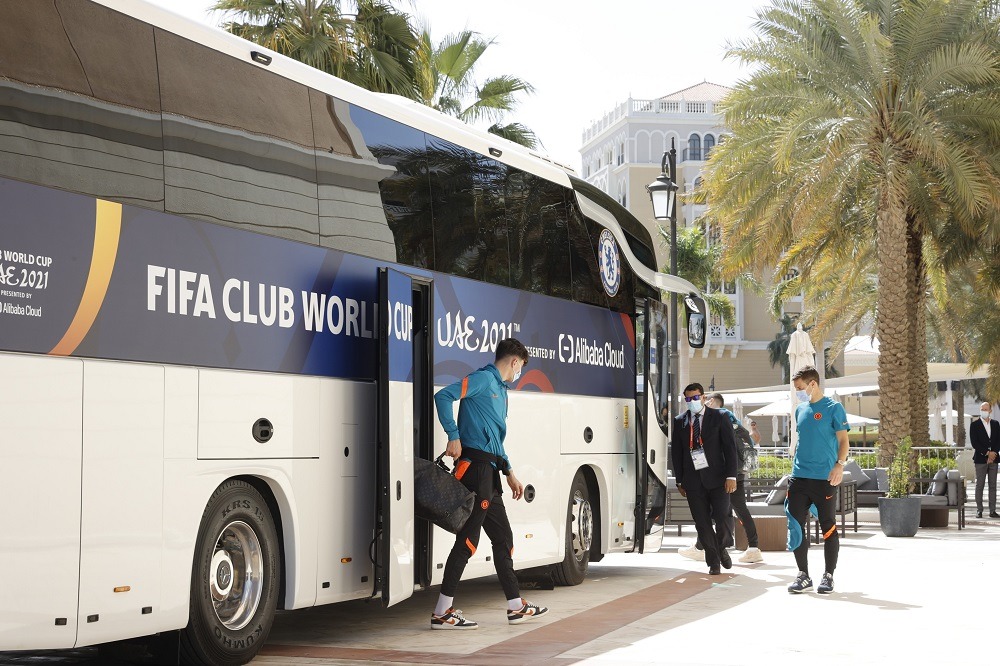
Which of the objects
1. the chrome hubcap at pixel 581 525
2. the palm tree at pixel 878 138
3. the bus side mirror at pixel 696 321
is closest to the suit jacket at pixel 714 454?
the bus side mirror at pixel 696 321

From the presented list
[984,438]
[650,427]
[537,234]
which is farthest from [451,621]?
[984,438]

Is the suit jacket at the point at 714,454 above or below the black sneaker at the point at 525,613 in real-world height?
above

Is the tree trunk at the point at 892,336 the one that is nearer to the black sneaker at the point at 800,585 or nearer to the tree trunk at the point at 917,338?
the tree trunk at the point at 917,338

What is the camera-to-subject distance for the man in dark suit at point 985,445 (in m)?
22.2

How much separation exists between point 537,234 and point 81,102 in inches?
221

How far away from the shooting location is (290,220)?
8.12 metres

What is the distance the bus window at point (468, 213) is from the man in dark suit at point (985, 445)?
13.9 metres

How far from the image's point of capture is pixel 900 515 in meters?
18.9

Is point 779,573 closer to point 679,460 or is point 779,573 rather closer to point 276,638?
point 679,460

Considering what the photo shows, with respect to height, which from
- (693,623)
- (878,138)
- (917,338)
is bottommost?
(693,623)

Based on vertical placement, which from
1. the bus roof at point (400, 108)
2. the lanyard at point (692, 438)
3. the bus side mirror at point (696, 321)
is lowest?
the lanyard at point (692, 438)

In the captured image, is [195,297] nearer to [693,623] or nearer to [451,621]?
[451,621]

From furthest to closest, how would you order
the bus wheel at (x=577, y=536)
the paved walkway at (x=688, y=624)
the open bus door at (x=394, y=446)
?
the bus wheel at (x=577, y=536) < the open bus door at (x=394, y=446) < the paved walkway at (x=688, y=624)

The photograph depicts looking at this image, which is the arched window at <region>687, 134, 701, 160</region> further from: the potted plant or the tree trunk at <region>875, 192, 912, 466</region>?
the potted plant
